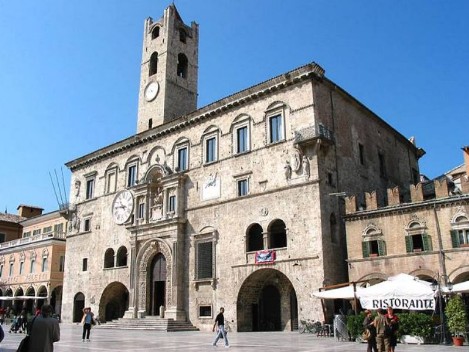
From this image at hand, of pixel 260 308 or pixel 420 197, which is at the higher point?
pixel 420 197

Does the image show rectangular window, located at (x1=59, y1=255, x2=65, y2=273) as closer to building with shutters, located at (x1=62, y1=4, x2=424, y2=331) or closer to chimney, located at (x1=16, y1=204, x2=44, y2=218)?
building with shutters, located at (x1=62, y1=4, x2=424, y2=331)

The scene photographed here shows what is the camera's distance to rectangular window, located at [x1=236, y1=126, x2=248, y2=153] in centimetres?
3000

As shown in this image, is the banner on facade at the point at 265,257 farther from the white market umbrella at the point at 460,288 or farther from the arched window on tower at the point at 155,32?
the arched window on tower at the point at 155,32

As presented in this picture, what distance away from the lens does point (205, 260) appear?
30.2 meters

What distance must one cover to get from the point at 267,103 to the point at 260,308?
12757 mm

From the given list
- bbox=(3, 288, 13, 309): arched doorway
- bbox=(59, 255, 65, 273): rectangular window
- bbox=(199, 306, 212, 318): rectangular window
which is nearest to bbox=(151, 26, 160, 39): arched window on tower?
bbox=(59, 255, 65, 273): rectangular window

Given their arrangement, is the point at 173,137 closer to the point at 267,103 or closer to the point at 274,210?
the point at 267,103

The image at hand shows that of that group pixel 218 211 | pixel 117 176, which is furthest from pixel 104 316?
pixel 218 211

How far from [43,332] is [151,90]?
3488 centimetres

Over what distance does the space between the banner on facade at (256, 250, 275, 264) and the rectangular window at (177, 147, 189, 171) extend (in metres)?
9.46

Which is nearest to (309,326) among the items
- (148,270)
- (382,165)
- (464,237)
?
(464,237)

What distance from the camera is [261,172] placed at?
93.2 ft

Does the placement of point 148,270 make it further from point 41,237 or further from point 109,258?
point 41,237

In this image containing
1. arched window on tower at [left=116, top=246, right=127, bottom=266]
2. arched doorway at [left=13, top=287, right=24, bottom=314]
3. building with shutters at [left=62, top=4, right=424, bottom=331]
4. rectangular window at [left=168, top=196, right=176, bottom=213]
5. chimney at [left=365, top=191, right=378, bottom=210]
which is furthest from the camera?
arched doorway at [left=13, top=287, right=24, bottom=314]
